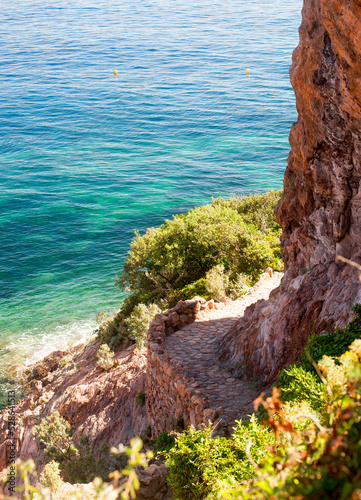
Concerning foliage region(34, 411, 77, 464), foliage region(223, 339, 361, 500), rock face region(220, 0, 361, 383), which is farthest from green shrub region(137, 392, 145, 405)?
foliage region(223, 339, 361, 500)

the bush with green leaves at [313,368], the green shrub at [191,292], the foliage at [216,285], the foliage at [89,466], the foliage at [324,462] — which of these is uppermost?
the foliage at [324,462]

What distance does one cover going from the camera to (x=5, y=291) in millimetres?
32312

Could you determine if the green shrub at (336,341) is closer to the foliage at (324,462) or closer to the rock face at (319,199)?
the rock face at (319,199)

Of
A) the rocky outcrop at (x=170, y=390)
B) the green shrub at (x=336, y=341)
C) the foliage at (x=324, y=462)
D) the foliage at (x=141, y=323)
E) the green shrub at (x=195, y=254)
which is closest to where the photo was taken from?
the foliage at (x=324, y=462)

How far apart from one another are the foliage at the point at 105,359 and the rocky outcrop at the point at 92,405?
22 cm

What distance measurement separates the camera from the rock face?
8.12 meters

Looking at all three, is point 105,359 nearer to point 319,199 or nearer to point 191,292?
point 191,292

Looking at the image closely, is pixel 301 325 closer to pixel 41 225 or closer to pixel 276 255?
pixel 276 255

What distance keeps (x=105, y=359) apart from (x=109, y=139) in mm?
50273

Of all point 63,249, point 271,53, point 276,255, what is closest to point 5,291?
point 63,249

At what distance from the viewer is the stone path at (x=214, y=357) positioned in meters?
9.48

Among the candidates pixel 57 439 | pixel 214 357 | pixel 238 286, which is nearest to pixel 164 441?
pixel 214 357

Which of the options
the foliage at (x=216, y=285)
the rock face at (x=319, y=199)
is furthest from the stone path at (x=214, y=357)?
the foliage at (x=216, y=285)

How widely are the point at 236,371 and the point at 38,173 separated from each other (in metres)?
46.5
